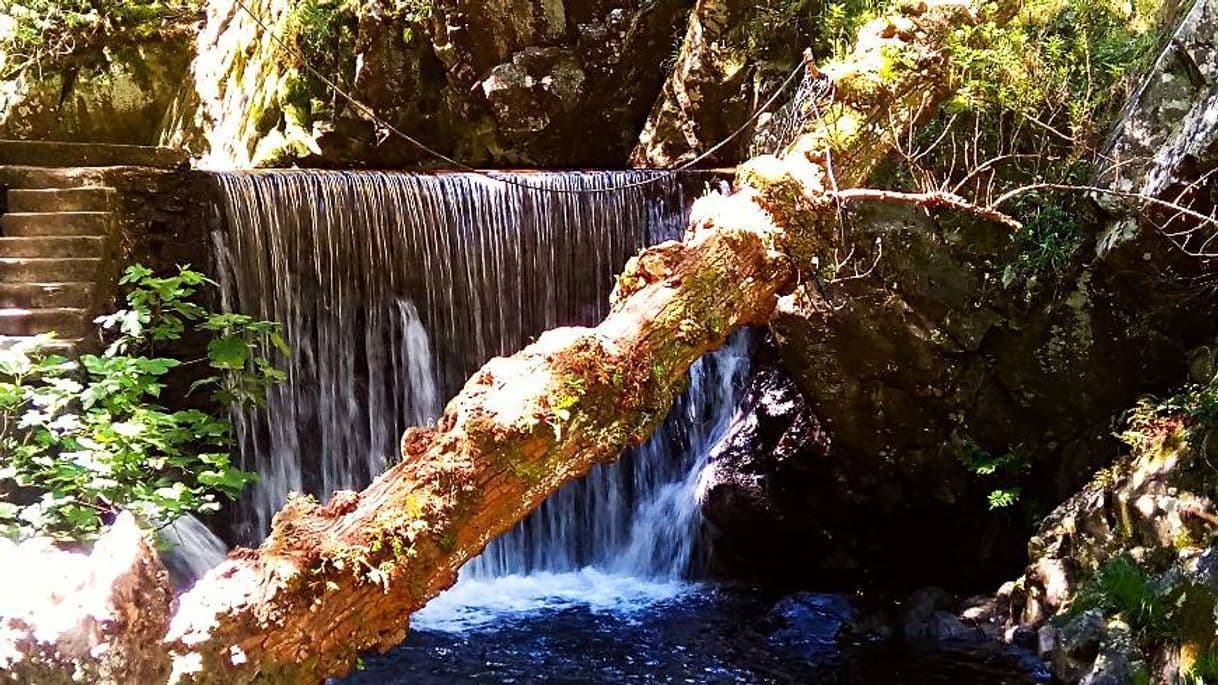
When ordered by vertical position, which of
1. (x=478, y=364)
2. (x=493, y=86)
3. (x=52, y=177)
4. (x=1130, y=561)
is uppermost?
(x=493, y=86)

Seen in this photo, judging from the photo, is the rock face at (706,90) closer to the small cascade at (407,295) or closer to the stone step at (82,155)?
the small cascade at (407,295)

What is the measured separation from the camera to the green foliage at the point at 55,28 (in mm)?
10180

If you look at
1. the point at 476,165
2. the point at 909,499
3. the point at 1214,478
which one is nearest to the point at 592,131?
the point at 476,165

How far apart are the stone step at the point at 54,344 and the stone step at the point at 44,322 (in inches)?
1.8

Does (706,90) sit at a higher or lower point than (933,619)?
higher

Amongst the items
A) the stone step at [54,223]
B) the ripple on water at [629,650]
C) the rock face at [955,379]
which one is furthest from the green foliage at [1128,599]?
the stone step at [54,223]

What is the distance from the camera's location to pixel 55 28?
10.2 metres

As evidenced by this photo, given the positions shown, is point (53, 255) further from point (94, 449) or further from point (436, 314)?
point (436, 314)

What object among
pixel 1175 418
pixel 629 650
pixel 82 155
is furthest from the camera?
pixel 82 155

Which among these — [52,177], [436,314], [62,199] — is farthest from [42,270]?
[436,314]

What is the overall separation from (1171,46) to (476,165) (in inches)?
217

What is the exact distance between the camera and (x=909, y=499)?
6.48 meters

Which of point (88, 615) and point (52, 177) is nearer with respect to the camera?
point (88, 615)

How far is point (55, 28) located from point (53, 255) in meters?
6.40
